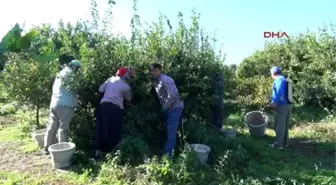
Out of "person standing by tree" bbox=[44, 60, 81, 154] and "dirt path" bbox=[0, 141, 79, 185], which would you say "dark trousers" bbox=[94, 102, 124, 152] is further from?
"dirt path" bbox=[0, 141, 79, 185]

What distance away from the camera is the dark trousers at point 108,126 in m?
7.15

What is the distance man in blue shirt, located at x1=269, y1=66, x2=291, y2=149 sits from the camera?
8.15 meters

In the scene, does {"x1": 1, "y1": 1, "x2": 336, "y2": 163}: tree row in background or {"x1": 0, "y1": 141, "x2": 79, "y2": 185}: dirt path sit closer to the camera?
{"x1": 0, "y1": 141, "x2": 79, "y2": 185}: dirt path

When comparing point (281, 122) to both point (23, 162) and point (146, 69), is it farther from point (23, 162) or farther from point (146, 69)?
point (23, 162)

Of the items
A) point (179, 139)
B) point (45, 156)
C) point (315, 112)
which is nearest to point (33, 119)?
point (45, 156)

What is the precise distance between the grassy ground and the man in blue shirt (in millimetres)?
285

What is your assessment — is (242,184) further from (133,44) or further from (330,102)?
(330,102)

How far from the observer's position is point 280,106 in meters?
8.21

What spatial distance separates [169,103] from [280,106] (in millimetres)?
2474

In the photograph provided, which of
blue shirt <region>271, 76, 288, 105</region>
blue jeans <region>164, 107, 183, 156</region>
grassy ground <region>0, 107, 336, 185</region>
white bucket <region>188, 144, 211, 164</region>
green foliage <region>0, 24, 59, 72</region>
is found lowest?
grassy ground <region>0, 107, 336, 185</region>

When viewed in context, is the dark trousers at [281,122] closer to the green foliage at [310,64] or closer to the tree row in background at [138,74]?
the tree row in background at [138,74]

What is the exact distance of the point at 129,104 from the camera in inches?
302

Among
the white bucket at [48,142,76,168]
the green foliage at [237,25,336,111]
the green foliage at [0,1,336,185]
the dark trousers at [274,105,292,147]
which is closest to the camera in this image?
the green foliage at [0,1,336,185]

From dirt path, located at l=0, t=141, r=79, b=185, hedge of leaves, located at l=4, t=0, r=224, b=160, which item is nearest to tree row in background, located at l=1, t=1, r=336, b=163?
hedge of leaves, located at l=4, t=0, r=224, b=160
